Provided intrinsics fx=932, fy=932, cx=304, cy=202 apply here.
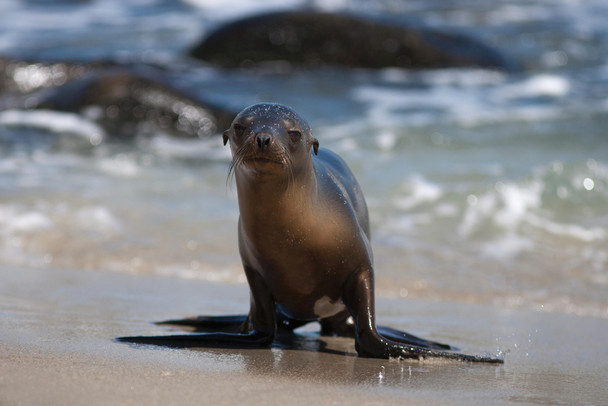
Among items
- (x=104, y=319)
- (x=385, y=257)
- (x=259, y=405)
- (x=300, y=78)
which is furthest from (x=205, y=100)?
(x=259, y=405)

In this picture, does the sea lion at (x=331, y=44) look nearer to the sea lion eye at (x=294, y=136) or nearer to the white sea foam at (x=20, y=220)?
the white sea foam at (x=20, y=220)

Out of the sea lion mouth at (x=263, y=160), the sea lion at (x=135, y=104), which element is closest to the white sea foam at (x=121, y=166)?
the sea lion at (x=135, y=104)

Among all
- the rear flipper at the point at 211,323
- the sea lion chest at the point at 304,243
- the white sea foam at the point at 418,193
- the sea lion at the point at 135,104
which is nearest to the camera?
the sea lion chest at the point at 304,243

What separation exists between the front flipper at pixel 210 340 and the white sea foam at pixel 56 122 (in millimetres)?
6991

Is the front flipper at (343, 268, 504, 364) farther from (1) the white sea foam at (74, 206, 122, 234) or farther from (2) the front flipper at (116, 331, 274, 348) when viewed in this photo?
(1) the white sea foam at (74, 206, 122, 234)

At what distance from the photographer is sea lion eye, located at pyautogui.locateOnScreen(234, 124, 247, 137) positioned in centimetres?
365

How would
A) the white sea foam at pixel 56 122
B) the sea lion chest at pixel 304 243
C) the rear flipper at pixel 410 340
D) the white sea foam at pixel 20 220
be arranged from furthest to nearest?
the white sea foam at pixel 56 122
the white sea foam at pixel 20 220
the rear flipper at pixel 410 340
the sea lion chest at pixel 304 243

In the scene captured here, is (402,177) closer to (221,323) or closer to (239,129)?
(221,323)

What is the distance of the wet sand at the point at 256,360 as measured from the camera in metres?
3.05

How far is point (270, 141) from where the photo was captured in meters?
3.48

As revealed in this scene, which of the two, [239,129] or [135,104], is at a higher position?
[135,104]

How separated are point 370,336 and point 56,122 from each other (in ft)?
27.2

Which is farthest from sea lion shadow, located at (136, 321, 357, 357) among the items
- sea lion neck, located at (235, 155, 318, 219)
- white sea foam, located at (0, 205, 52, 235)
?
white sea foam, located at (0, 205, 52, 235)

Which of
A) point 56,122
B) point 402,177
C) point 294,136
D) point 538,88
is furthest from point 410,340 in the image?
point 538,88
